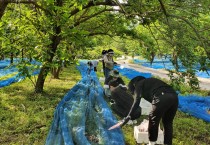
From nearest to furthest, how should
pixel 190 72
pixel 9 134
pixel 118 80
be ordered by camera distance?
pixel 190 72 → pixel 9 134 → pixel 118 80

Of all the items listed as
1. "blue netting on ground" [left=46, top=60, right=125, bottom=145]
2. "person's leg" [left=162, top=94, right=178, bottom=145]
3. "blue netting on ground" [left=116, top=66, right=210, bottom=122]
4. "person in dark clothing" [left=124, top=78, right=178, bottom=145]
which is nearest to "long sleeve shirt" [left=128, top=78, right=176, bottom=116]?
"person in dark clothing" [left=124, top=78, right=178, bottom=145]

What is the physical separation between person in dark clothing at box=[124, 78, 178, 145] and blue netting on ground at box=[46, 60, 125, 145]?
70 centimetres

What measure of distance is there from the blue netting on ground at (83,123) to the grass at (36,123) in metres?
0.39

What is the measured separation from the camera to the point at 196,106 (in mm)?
8828

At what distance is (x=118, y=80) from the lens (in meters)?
8.62

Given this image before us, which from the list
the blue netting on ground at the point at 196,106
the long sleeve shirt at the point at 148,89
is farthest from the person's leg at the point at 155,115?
the blue netting on ground at the point at 196,106

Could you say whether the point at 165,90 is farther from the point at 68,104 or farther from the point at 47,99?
the point at 47,99

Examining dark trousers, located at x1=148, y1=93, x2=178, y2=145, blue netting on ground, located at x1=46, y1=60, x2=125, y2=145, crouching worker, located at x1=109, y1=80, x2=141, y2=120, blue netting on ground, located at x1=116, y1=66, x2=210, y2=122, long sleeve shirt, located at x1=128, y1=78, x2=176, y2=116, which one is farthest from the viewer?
blue netting on ground, located at x1=116, y1=66, x2=210, y2=122

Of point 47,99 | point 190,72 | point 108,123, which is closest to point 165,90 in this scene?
point 190,72

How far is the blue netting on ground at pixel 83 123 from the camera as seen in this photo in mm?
4742

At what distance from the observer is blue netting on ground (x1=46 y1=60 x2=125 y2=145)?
4.74 m

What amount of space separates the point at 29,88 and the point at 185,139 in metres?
7.25

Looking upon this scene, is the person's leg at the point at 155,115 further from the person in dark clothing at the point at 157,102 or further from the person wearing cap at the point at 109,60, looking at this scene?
the person wearing cap at the point at 109,60

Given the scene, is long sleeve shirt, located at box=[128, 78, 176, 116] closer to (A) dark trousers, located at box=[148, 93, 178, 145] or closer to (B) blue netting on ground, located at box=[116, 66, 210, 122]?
(A) dark trousers, located at box=[148, 93, 178, 145]
